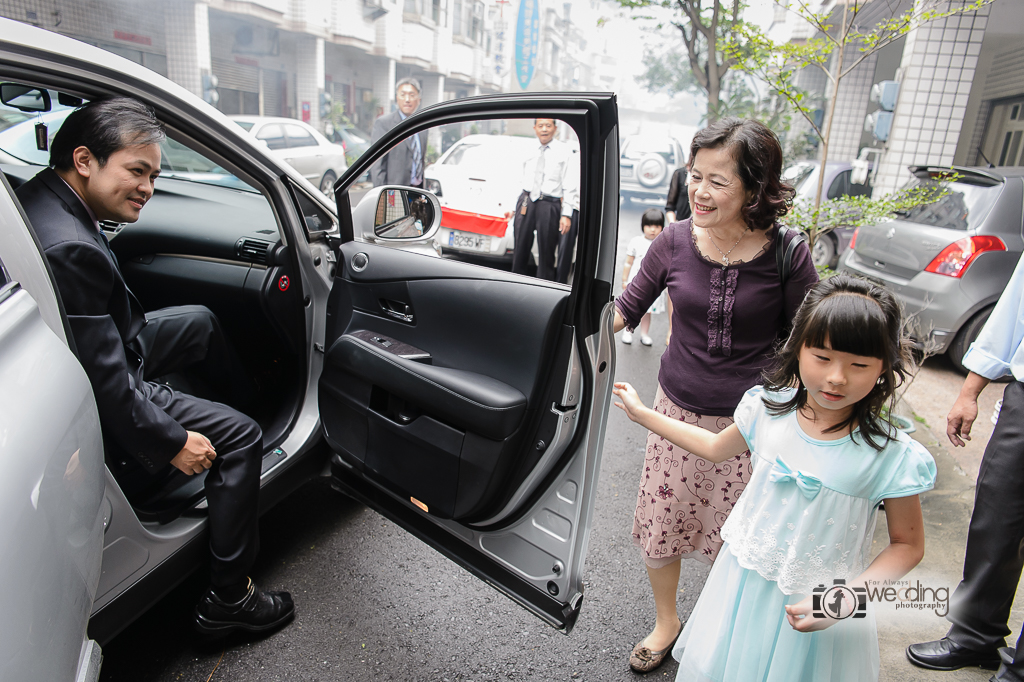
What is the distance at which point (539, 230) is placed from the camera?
582 centimetres

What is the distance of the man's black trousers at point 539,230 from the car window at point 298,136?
17.4 feet

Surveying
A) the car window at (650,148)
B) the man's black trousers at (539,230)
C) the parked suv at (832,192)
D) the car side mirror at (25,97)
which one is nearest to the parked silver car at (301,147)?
the man's black trousers at (539,230)

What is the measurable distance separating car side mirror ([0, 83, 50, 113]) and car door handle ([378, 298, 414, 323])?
1.14m

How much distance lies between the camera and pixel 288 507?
263 cm

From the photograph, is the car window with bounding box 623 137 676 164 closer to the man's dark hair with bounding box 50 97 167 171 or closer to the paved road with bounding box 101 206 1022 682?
the paved road with bounding box 101 206 1022 682

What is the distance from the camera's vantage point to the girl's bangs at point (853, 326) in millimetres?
1196

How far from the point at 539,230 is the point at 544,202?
26cm

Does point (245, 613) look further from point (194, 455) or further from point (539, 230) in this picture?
point (539, 230)

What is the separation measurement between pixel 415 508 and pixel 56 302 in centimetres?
111

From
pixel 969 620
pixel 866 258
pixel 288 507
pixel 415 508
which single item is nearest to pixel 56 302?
pixel 415 508

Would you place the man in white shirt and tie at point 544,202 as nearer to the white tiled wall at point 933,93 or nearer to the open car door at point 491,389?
the open car door at point 491,389

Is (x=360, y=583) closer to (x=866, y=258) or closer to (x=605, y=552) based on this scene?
(x=605, y=552)

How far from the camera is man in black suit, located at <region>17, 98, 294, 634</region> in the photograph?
5.04 feet

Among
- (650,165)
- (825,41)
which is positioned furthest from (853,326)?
(650,165)
